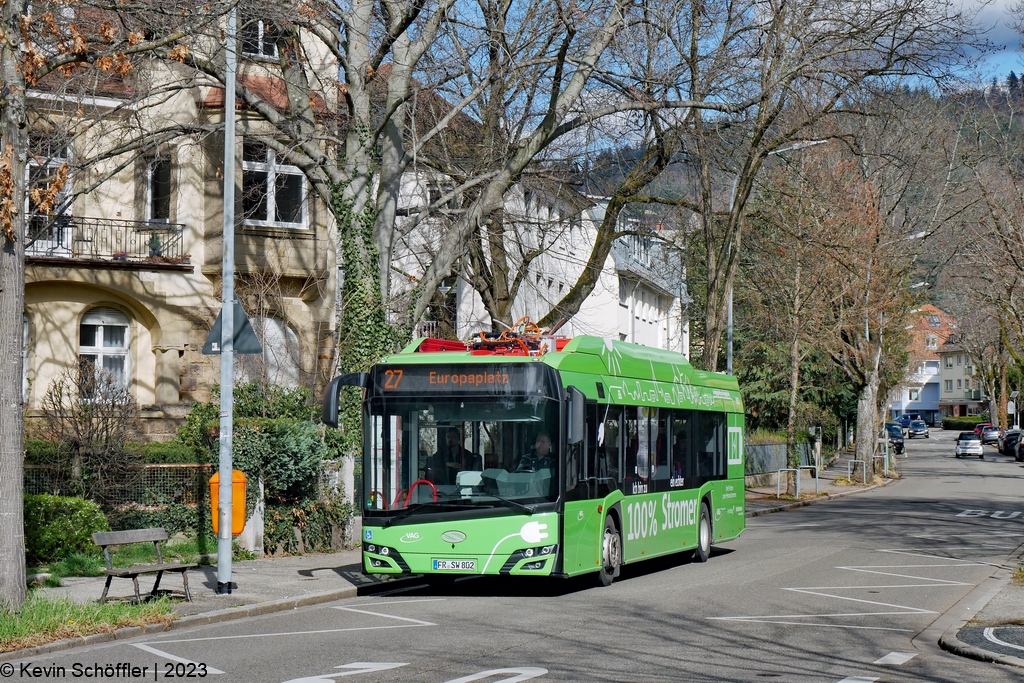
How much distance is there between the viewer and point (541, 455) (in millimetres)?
14000

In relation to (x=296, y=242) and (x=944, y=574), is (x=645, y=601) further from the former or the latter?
(x=296, y=242)

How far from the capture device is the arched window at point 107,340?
27.0 m

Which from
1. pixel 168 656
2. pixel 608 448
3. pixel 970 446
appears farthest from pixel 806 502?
pixel 970 446

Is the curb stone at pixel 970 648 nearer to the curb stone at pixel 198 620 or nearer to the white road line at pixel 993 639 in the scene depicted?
the white road line at pixel 993 639

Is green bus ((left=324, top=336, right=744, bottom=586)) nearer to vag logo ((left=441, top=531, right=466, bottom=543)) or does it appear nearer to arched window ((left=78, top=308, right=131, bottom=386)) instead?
vag logo ((left=441, top=531, right=466, bottom=543))

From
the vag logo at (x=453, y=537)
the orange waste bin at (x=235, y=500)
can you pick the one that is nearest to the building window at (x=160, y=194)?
the orange waste bin at (x=235, y=500)

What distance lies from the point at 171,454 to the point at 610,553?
741 cm

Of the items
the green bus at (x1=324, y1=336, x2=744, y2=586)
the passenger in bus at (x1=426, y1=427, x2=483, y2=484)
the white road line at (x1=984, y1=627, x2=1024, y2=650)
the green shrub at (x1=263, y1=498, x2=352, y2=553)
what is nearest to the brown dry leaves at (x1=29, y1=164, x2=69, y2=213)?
the green bus at (x1=324, y1=336, x2=744, y2=586)

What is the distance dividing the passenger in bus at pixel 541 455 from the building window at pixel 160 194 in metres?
16.4

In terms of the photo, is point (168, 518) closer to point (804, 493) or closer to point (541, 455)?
point (541, 455)

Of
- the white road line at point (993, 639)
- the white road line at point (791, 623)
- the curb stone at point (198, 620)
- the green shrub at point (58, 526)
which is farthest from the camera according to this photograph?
the green shrub at point (58, 526)

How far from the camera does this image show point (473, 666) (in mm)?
9383

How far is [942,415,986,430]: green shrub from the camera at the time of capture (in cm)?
13088

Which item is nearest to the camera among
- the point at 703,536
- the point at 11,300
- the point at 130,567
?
the point at 11,300
